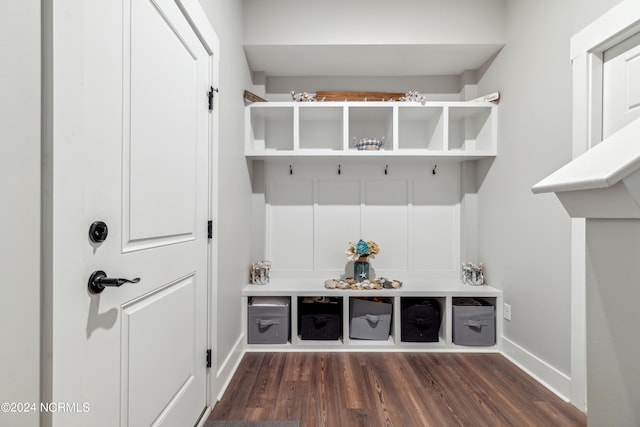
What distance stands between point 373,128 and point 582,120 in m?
1.51

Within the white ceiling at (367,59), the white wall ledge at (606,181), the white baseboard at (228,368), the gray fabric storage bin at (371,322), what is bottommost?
the white baseboard at (228,368)

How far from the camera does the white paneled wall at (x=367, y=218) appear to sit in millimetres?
2773

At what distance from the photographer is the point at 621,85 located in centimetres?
150

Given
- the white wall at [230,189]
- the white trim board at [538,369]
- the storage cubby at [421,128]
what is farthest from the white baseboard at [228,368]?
the storage cubby at [421,128]

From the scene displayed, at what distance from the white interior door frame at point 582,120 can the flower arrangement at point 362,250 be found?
51.0 inches

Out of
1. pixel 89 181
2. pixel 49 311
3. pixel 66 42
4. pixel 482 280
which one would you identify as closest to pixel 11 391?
pixel 49 311

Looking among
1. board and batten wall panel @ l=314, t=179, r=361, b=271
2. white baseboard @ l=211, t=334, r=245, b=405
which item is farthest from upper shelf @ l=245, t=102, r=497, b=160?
white baseboard @ l=211, t=334, r=245, b=405

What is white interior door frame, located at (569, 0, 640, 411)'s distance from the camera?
1.55m

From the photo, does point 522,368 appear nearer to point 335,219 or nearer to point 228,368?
point 335,219

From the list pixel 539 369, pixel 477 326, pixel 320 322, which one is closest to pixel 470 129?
pixel 477 326

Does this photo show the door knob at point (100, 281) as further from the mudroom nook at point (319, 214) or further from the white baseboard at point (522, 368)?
the white baseboard at point (522, 368)

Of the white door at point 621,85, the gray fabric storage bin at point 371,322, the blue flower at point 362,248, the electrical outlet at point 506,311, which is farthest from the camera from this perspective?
the blue flower at point 362,248

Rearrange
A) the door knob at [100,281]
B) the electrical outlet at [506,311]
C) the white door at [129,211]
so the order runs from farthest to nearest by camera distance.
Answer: the electrical outlet at [506,311] < the door knob at [100,281] < the white door at [129,211]

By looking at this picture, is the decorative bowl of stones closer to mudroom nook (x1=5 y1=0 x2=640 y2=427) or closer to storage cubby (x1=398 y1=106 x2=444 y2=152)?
mudroom nook (x1=5 y1=0 x2=640 y2=427)
